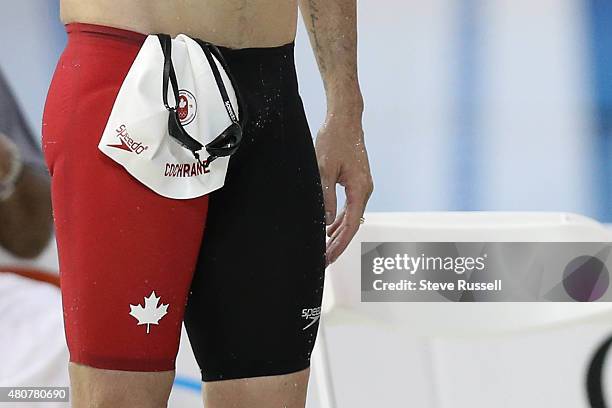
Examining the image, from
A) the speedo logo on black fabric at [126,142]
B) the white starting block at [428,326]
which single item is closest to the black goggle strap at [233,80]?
the speedo logo on black fabric at [126,142]

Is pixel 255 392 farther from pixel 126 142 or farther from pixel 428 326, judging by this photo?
pixel 428 326

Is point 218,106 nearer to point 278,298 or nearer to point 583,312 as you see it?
point 278,298

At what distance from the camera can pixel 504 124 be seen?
2.32m

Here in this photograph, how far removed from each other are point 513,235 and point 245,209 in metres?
1.44

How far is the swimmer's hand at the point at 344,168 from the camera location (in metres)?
1.18

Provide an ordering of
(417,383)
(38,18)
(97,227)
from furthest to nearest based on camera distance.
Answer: (38,18) → (417,383) → (97,227)

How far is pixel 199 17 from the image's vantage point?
3.23 ft

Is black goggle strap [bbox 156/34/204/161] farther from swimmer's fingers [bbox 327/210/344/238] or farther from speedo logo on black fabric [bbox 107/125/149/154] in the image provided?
swimmer's fingers [bbox 327/210/344/238]

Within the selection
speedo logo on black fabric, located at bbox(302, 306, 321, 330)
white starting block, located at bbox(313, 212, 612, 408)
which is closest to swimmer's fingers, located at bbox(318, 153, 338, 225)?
speedo logo on black fabric, located at bbox(302, 306, 321, 330)

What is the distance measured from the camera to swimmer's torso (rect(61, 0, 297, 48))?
0.95 metres

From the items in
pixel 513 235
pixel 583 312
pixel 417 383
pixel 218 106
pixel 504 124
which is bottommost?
pixel 417 383

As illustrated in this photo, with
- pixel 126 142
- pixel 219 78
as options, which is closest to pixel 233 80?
pixel 219 78

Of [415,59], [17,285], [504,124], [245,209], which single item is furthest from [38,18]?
[245,209]

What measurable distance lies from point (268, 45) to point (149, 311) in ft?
1.05
